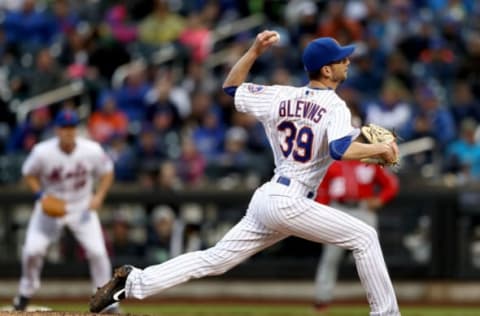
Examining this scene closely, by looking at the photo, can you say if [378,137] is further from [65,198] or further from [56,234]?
[56,234]

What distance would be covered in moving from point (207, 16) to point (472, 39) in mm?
4230

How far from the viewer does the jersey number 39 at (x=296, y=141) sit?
8789mm

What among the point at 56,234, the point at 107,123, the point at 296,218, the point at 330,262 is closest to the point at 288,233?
the point at 296,218

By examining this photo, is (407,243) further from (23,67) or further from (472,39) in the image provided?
(23,67)

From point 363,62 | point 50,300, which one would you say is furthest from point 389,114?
point 50,300

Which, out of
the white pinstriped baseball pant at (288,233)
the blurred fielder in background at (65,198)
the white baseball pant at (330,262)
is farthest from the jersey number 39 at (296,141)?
the white baseball pant at (330,262)

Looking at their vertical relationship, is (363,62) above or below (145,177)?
above

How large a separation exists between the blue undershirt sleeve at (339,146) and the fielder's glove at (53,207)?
4.91 meters

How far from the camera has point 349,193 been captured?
14.0 m

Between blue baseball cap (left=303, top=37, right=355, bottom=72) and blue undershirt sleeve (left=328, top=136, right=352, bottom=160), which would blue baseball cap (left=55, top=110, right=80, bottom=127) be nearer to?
blue baseball cap (left=303, top=37, right=355, bottom=72)

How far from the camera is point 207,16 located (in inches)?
793

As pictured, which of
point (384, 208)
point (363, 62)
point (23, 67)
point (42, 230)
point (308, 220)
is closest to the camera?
point (308, 220)

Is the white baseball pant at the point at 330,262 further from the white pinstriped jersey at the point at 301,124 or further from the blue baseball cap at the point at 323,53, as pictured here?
the blue baseball cap at the point at 323,53

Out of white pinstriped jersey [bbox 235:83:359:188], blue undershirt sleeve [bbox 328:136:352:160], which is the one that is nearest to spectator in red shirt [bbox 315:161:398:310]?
white pinstriped jersey [bbox 235:83:359:188]
